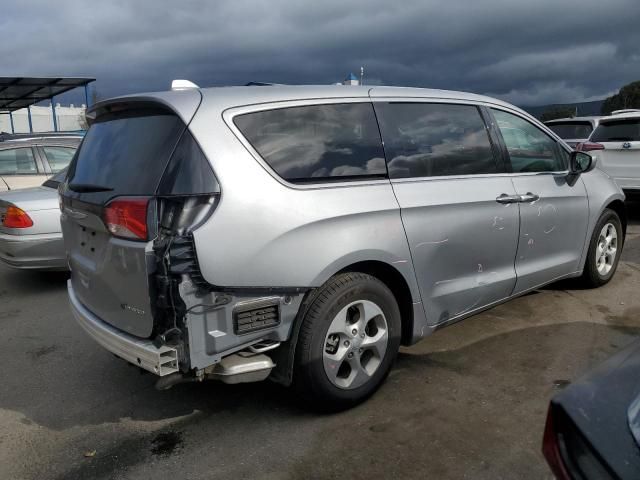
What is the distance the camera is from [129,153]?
2881 mm

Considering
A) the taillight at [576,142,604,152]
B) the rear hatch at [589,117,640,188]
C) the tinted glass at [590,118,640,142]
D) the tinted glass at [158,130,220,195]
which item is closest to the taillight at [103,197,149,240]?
the tinted glass at [158,130,220,195]

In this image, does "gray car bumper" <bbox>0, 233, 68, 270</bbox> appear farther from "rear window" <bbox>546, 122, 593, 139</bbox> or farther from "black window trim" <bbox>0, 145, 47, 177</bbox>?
"rear window" <bbox>546, 122, 593, 139</bbox>

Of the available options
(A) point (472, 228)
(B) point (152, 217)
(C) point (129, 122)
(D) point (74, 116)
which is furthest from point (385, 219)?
(D) point (74, 116)

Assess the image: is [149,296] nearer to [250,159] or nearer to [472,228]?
[250,159]

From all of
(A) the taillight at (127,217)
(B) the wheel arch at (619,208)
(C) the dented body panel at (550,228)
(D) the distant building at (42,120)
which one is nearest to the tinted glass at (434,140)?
(C) the dented body panel at (550,228)

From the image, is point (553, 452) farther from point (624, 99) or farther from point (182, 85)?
point (624, 99)

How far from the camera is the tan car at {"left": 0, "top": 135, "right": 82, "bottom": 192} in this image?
7262 mm

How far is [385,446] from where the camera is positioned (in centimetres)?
276

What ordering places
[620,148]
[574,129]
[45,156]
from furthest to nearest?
[574,129] < [620,148] < [45,156]

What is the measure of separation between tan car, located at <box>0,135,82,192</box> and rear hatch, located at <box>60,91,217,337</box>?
4.73 m

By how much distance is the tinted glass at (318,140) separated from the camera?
276cm

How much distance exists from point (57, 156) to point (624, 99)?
164 feet

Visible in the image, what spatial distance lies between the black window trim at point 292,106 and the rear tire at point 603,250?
2733mm

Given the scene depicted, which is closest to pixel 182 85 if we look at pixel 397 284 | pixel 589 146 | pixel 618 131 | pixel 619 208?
pixel 397 284
